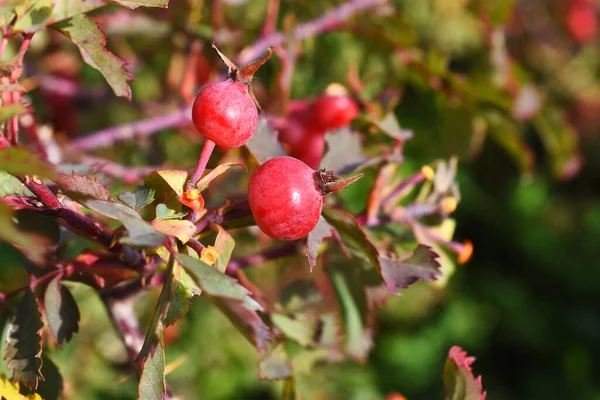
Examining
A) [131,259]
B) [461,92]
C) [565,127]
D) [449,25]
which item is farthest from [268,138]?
[449,25]

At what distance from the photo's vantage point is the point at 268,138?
467 mm

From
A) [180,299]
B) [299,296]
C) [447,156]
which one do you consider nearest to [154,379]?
[180,299]

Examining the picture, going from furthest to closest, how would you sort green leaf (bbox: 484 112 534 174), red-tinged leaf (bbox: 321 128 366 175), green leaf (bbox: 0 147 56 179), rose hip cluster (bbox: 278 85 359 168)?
1. green leaf (bbox: 484 112 534 174)
2. rose hip cluster (bbox: 278 85 359 168)
3. red-tinged leaf (bbox: 321 128 366 175)
4. green leaf (bbox: 0 147 56 179)

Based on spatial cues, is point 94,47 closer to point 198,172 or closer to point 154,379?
point 198,172

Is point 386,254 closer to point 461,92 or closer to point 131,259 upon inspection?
point 131,259

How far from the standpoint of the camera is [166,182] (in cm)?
40

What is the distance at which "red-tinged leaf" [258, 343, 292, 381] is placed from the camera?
20.4 inches

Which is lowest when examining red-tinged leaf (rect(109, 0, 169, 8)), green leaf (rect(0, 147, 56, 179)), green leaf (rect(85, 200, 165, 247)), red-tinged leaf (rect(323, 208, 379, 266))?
red-tinged leaf (rect(323, 208, 379, 266))

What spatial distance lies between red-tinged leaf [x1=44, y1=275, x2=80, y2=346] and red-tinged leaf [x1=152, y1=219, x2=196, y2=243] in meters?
0.13

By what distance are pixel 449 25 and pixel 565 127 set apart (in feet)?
2.97

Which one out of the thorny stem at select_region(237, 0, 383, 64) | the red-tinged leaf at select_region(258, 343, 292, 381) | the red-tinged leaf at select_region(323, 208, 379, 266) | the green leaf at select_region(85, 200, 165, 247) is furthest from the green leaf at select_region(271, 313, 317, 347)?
the thorny stem at select_region(237, 0, 383, 64)

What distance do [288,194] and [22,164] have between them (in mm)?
149

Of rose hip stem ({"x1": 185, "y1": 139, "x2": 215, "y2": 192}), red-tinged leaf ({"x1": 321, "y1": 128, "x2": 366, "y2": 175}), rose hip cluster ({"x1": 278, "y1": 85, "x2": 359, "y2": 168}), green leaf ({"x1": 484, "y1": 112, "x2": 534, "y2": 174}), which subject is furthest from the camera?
green leaf ({"x1": 484, "y1": 112, "x2": 534, "y2": 174})

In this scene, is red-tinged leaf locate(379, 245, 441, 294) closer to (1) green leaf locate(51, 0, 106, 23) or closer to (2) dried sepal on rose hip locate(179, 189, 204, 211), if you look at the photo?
(2) dried sepal on rose hip locate(179, 189, 204, 211)
